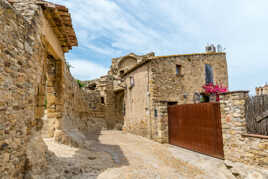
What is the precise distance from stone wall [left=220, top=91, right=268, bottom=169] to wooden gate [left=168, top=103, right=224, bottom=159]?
0.37 meters

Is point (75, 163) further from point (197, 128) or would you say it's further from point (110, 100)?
point (110, 100)

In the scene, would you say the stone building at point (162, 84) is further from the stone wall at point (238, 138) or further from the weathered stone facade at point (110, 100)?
the stone wall at point (238, 138)

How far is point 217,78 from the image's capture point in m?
12.0

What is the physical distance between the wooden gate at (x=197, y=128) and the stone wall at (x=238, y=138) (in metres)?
0.37

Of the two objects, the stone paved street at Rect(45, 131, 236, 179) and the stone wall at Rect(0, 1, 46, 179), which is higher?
the stone wall at Rect(0, 1, 46, 179)

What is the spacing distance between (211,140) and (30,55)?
5.61m

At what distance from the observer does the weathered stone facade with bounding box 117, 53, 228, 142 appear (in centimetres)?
876

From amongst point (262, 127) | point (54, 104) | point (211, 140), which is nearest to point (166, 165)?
point (211, 140)

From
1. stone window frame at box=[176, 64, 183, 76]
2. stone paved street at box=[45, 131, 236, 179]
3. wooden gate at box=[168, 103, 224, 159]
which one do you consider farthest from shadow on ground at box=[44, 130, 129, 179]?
stone window frame at box=[176, 64, 183, 76]

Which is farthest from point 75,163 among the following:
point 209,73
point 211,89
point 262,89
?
point 262,89

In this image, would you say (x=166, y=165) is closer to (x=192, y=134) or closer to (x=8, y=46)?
(x=192, y=134)

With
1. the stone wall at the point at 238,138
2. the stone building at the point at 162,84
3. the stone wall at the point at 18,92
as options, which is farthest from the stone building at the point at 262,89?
the stone wall at the point at 18,92

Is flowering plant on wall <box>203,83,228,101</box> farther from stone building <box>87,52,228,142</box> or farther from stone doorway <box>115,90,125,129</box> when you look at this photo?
stone doorway <box>115,90,125,129</box>

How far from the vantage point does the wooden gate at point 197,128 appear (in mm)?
5445
